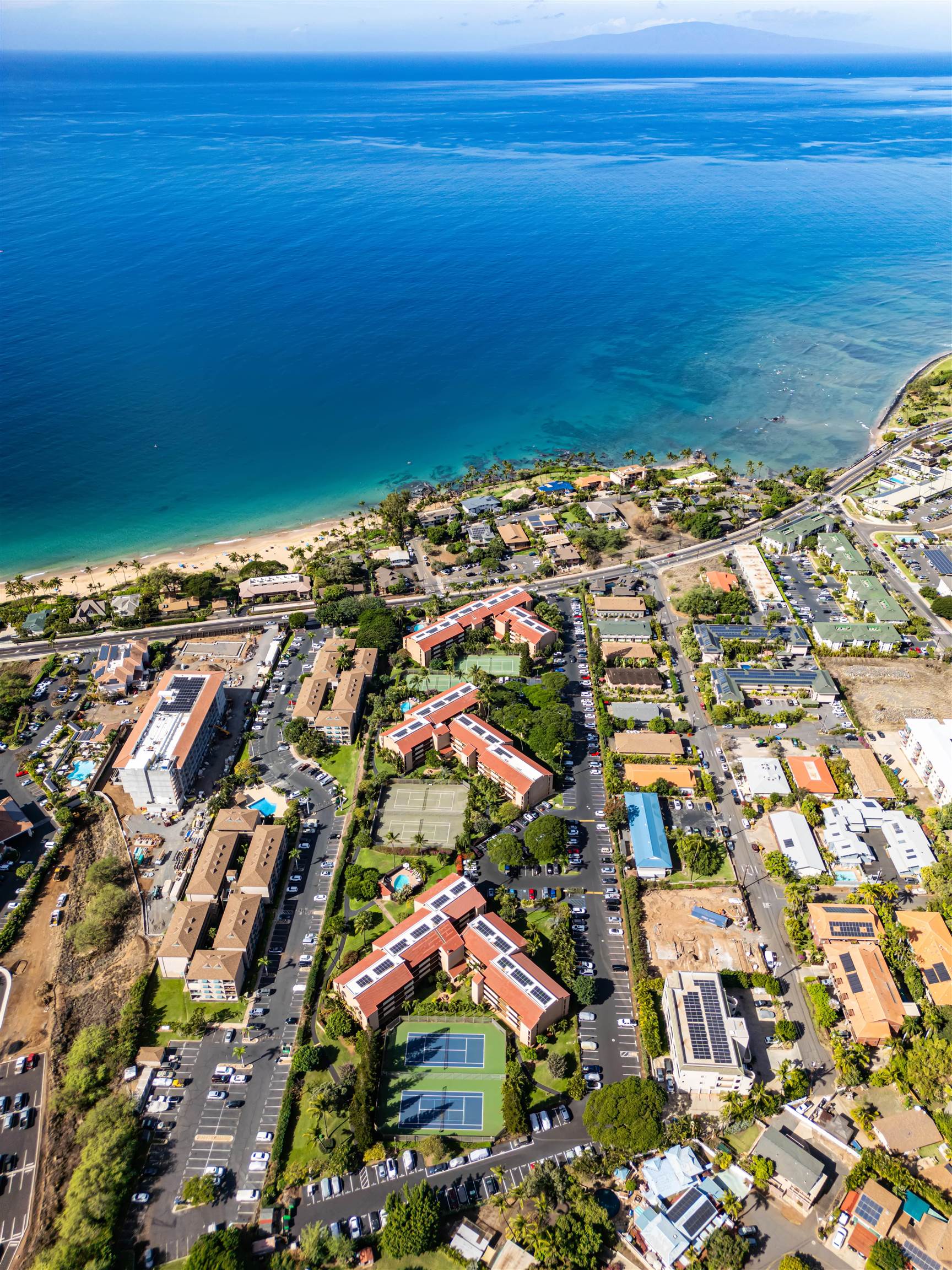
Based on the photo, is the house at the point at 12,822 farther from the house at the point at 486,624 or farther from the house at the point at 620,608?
the house at the point at 620,608

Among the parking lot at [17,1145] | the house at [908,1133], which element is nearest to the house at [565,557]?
the house at [908,1133]

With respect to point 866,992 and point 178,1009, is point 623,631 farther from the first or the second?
point 178,1009

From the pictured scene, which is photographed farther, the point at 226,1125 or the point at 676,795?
the point at 676,795

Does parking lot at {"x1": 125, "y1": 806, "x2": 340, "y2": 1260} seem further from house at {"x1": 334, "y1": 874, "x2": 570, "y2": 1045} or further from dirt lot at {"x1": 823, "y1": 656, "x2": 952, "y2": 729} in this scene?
dirt lot at {"x1": 823, "y1": 656, "x2": 952, "y2": 729}

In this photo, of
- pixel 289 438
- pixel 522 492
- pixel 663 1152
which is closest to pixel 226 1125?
pixel 663 1152

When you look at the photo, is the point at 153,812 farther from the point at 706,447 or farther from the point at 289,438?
the point at 706,447

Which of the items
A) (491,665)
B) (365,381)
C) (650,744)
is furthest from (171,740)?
(365,381)

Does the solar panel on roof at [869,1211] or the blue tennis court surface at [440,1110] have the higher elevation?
the solar panel on roof at [869,1211]
